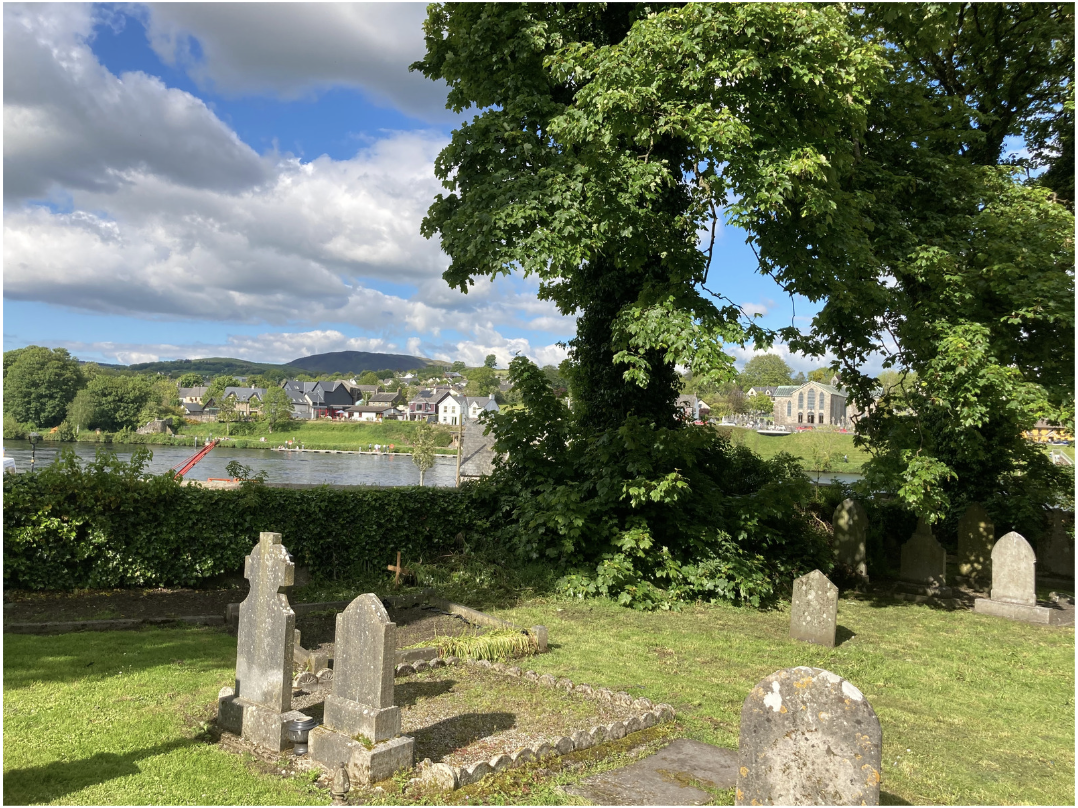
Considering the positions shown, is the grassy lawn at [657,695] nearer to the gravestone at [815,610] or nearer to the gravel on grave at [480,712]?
the gravestone at [815,610]

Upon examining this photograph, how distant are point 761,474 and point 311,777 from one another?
12758 mm

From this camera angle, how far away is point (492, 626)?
9.72 m

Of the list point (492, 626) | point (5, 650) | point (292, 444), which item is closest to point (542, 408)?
point (492, 626)

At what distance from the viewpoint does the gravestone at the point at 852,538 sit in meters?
15.3

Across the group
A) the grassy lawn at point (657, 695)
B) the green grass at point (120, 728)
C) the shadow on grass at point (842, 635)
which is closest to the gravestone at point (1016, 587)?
the grassy lawn at point (657, 695)

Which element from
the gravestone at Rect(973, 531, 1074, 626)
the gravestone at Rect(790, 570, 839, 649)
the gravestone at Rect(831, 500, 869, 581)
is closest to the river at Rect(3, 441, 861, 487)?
the gravestone at Rect(831, 500, 869, 581)

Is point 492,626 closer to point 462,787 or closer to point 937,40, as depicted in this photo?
→ point 462,787

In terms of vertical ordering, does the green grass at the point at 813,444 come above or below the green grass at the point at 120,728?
above

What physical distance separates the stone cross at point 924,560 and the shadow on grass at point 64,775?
14009 millimetres

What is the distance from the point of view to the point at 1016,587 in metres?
12.4

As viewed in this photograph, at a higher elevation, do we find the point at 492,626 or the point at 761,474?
the point at 761,474

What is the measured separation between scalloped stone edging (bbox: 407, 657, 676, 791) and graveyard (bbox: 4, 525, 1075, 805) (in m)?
0.01

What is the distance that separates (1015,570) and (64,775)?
13870 millimetres

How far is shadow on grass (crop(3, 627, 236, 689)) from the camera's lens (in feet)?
23.7
